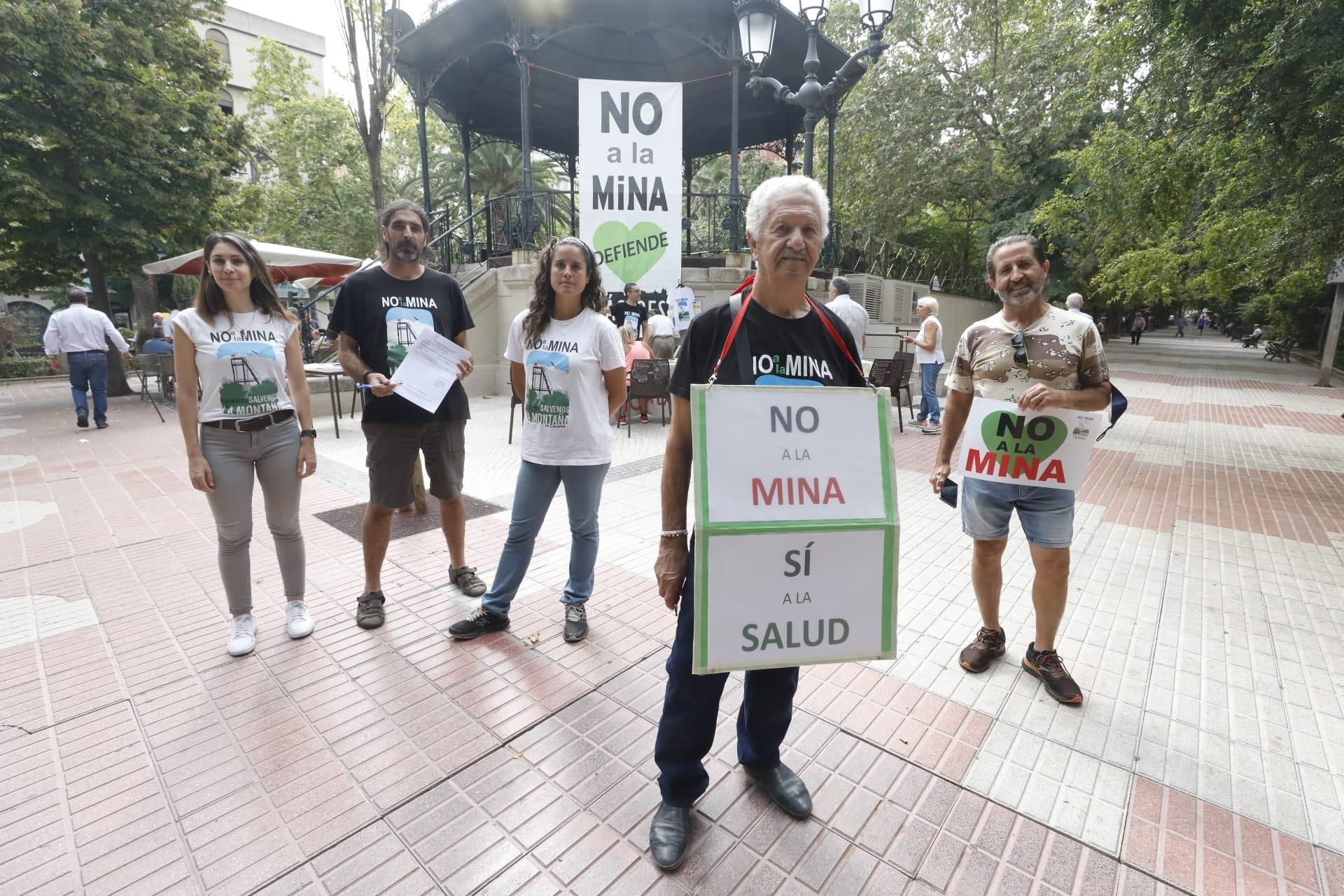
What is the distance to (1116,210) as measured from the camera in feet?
28.0

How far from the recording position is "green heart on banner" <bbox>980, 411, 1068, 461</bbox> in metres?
2.58

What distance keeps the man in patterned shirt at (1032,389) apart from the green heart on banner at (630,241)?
7.04m

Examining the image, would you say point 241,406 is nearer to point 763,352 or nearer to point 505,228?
point 763,352

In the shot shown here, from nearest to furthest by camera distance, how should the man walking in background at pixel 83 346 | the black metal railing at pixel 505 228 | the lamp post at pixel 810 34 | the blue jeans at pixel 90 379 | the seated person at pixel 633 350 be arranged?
the lamp post at pixel 810 34 → the seated person at pixel 633 350 → the man walking in background at pixel 83 346 → the blue jeans at pixel 90 379 → the black metal railing at pixel 505 228

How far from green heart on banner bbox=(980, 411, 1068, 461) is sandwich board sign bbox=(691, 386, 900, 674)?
44.7 inches

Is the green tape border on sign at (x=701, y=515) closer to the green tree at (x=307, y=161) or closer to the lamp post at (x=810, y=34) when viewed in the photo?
the lamp post at (x=810, y=34)

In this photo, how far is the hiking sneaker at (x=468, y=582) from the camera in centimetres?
368

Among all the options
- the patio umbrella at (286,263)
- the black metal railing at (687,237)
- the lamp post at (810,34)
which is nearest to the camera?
the lamp post at (810,34)

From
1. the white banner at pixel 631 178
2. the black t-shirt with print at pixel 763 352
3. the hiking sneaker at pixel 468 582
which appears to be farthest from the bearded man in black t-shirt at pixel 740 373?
the white banner at pixel 631 178

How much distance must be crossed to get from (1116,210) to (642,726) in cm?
960

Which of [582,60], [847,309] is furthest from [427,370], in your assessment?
[582,60]

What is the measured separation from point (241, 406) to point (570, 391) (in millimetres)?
1481

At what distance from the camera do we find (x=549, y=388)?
9.88ft

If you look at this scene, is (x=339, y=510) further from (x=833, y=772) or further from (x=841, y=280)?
(x=841, y=280)
